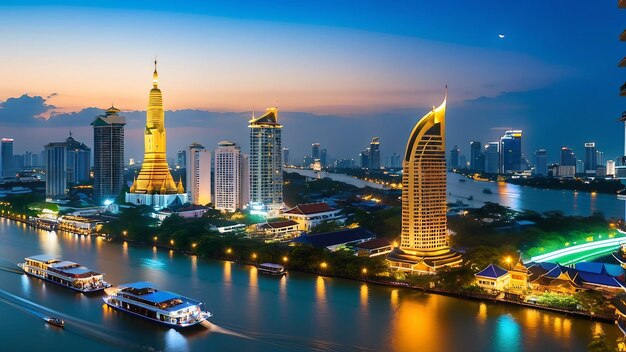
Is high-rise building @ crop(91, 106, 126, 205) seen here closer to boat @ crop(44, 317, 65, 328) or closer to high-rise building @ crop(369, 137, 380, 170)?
boat @ crop(44, 317, 65, 328)

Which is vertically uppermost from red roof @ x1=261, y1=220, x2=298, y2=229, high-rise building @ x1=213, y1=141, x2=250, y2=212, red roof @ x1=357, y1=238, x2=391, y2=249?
high-rise building @ x1=213, y1=141, x2=250, y2=212

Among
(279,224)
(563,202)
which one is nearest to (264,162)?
(279,224)

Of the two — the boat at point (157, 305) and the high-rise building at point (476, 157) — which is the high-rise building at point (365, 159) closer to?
the high-rise building at point (476, 157)

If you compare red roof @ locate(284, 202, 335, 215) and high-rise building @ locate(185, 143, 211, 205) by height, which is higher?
high-rise building @ locate(185, 143, 211, 205)

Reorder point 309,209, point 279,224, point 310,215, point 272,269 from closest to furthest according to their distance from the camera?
point 272,269, point 279,224, point 310,215, point 309,209

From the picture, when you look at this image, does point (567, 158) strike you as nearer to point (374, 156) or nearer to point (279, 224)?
point (374, 156)

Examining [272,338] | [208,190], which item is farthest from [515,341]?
[208,190]

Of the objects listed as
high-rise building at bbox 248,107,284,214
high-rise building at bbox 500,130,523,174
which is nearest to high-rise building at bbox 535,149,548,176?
high-rise building at bbox 500,130,523,174
